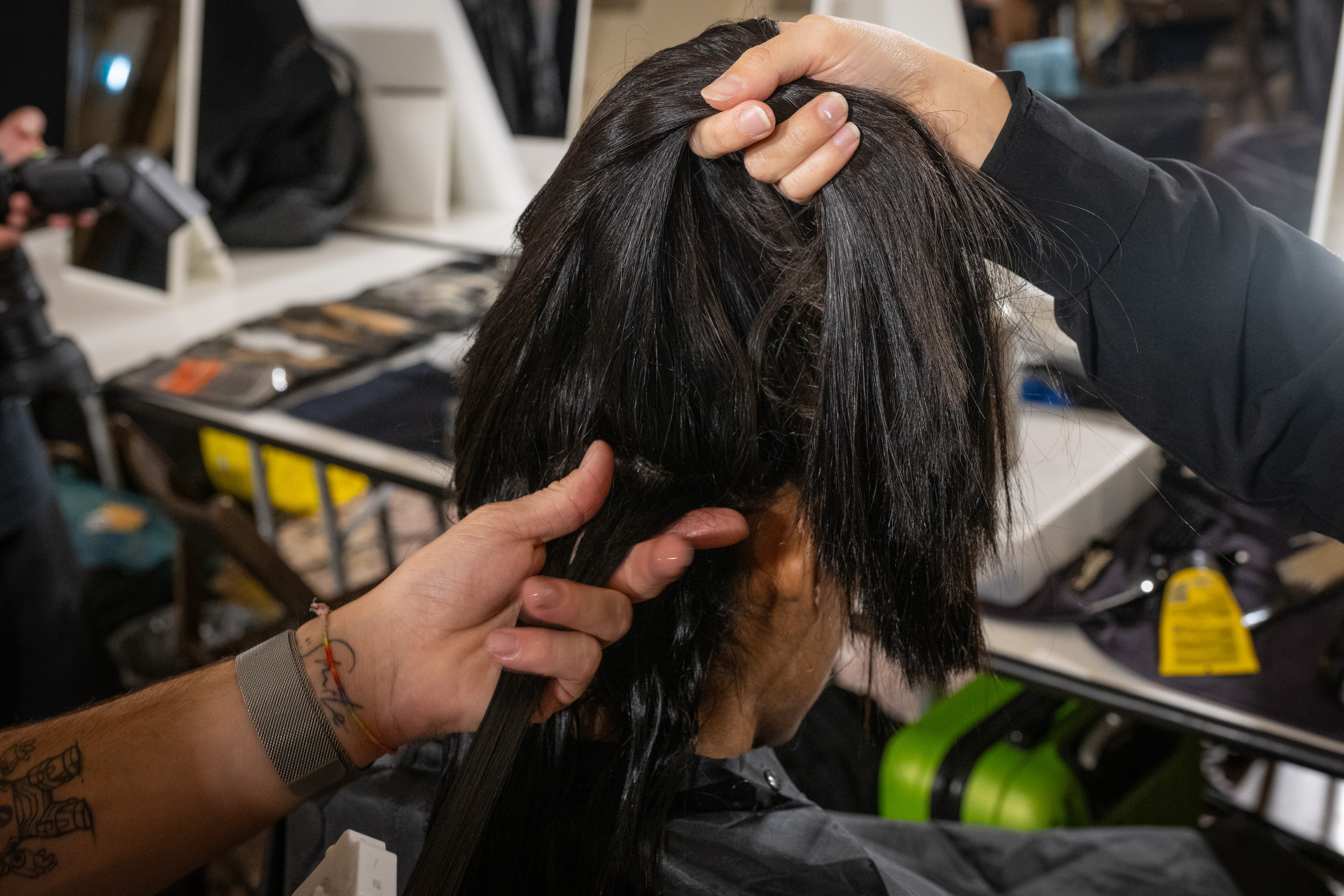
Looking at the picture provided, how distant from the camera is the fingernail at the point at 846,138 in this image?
2.14 feet

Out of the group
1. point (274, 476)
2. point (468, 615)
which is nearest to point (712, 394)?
point (468, 615)

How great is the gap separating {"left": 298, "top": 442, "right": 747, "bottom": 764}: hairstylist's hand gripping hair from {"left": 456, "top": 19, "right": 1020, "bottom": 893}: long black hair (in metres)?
0.05

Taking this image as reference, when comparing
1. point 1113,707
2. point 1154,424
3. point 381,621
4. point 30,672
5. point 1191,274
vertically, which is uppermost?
point 1191,274

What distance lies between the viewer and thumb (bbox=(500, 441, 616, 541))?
0.70 metres

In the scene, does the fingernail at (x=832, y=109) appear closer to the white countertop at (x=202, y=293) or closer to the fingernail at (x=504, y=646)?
the fingernail at (x=504, y=646)

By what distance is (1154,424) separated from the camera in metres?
0.81

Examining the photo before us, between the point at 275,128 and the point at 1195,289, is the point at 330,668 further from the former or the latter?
the point at 275,128

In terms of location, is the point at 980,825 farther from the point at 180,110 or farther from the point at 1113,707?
the point at 180,110

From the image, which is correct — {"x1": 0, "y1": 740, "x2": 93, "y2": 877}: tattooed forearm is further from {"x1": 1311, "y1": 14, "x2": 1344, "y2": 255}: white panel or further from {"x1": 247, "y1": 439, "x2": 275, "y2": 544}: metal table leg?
{"x1": 1311, "y1": 14, "x2": 1344, "y2": 255}: white panel

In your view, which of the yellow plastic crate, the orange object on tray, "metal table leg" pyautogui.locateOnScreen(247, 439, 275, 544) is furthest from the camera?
the yellow plastic crate

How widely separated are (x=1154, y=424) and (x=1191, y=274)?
127 millimetres

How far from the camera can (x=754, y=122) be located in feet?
2.10

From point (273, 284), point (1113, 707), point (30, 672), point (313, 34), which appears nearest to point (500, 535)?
point (1113, 707)

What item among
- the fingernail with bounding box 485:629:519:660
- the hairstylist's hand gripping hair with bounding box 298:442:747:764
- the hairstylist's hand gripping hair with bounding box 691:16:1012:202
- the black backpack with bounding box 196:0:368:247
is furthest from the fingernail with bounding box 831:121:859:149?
the black backpack with bounding box 196:0:368:247
